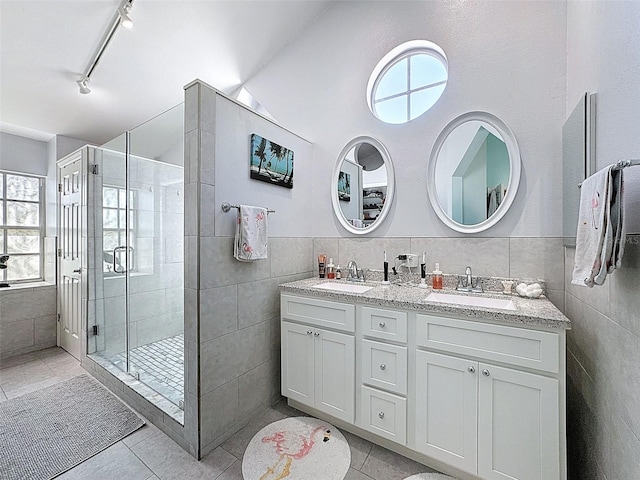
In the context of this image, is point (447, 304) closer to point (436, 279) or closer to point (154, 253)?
point (436, 279)

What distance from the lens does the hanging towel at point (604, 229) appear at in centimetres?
Result: 92

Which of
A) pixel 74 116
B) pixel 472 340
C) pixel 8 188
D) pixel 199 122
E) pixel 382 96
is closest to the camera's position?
pixel 472 340

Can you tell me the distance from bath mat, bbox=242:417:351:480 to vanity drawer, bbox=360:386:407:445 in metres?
0.22

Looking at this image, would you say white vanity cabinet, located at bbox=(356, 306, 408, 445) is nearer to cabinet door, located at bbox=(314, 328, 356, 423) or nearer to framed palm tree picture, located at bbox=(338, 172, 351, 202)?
cabinet door, located at bbox=(314, 328, 356, 423)

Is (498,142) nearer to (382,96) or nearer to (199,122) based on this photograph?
(382,96)

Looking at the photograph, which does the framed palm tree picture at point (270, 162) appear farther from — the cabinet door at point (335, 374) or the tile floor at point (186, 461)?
the tile floor at point (186, 461)

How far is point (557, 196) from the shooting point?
1.69 metres

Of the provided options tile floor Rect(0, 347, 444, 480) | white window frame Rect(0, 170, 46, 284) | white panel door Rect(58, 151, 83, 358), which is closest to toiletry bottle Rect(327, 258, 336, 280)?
tile floor Rect(0, 347, 444, 480)

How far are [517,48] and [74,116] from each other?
4098mm

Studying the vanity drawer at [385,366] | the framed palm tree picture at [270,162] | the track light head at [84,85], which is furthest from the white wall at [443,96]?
the track light head at [84,85]

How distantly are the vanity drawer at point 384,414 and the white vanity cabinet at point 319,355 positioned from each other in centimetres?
9

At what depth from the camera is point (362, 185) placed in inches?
92.7

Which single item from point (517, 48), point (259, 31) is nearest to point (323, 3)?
point (259, 31)

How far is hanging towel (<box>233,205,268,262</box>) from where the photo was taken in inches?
69.0
